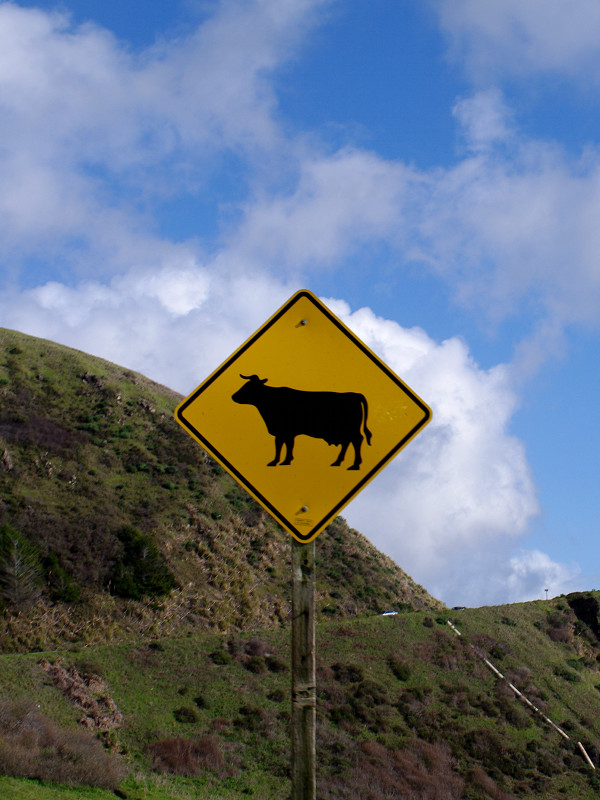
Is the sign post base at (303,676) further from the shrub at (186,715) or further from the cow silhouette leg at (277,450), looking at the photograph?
the shrub at (186,715)

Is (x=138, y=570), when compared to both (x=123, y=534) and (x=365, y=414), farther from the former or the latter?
(x=365, y=414)

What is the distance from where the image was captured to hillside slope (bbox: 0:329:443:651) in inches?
1462

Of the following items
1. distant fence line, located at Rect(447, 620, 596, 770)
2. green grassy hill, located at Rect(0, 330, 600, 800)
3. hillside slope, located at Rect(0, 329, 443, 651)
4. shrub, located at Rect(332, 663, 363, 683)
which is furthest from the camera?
hillside slope, located at Rect(0, 329, 443, 651)

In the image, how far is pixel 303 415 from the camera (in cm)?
387

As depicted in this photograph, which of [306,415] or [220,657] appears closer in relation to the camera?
[306,415]

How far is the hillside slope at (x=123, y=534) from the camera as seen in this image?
122 ft

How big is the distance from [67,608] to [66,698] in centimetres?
1210

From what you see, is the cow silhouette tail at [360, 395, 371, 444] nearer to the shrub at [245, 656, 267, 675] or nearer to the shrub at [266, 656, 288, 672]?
the shrub at [245, 656, 267, 675]

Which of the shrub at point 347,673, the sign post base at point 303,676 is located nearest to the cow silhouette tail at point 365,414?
the sign post base at point 303,676

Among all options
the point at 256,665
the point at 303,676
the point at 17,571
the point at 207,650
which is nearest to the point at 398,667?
the point at 256,665

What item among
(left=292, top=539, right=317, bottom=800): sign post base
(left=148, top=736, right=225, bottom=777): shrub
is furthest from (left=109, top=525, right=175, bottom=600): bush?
(left=292, top=539, right=317, bottom=800): sign post base

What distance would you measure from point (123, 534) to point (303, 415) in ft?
141

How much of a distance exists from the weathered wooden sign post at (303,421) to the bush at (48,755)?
15.6 m

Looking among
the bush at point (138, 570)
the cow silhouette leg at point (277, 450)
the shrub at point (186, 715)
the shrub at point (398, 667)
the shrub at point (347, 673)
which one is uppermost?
the bush at point (138, 570)
